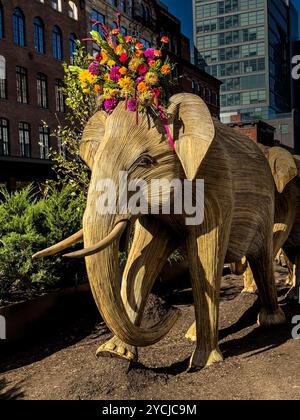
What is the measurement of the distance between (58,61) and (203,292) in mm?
28450

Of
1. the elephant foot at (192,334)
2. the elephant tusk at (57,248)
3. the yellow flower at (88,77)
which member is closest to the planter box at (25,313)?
the elephant foot at (192,334)

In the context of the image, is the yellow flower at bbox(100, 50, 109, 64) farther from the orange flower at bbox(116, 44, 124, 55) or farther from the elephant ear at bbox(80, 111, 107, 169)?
the elephant ear at bbox(80, 111, 107, 169)

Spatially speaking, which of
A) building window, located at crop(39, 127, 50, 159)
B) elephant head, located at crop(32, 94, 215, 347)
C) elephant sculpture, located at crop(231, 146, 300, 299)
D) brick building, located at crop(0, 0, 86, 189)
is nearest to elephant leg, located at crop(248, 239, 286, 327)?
elephant sculpture, located at crop(231, 146, 300, 299)

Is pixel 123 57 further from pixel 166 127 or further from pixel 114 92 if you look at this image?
pixel 166 127

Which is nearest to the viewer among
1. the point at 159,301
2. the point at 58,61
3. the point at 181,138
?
the point at 181,138

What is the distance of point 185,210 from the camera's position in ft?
14.2

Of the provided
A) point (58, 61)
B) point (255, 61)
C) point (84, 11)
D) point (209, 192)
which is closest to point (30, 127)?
point (58, 61)

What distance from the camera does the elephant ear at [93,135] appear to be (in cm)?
443

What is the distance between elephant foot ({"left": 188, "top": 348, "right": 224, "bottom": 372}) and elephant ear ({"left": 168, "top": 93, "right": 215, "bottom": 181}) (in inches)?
67.2

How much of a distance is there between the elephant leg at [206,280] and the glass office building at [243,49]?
7855cm

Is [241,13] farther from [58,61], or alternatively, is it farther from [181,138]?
[181,138]

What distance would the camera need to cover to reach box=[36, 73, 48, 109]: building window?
29.2 meters

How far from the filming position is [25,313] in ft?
20.0

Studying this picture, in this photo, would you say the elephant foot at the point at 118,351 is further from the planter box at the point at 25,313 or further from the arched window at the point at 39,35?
the arched window at the point at 39,35
